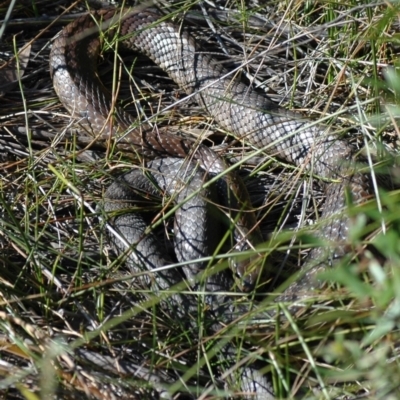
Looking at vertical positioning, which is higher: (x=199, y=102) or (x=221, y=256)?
(x=199, y=102)

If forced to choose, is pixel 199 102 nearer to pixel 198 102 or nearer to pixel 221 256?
pixel 198 102

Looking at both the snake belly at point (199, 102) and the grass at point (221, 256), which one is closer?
the grass at point (221, 256)

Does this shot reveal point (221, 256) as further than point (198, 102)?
No

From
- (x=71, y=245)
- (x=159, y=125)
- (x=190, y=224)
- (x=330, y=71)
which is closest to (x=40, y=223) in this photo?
(x=71, y=245)

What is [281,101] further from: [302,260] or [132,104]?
[302,260]

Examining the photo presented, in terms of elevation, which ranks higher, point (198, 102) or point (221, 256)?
point (198, 102)

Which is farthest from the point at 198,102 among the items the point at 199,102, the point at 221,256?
the point at 221,256
